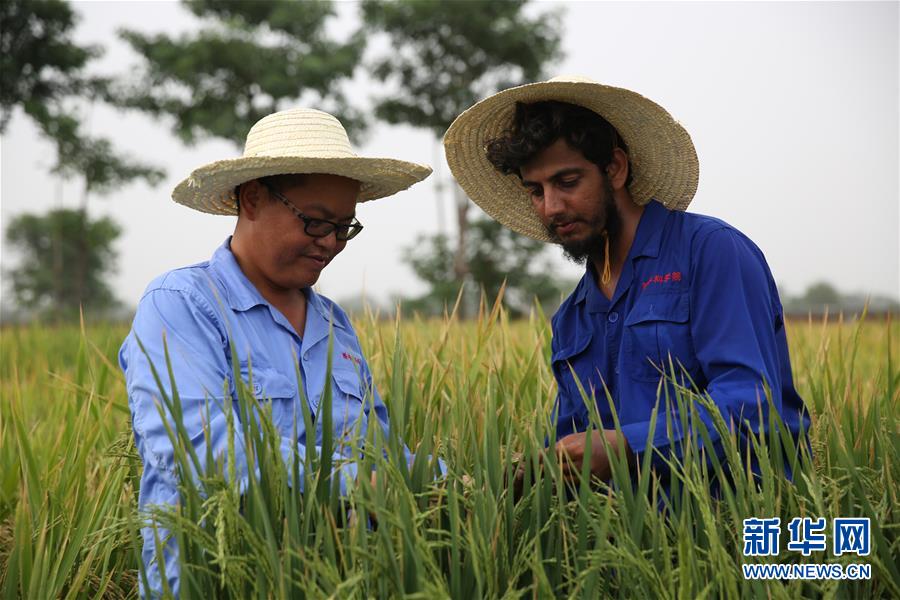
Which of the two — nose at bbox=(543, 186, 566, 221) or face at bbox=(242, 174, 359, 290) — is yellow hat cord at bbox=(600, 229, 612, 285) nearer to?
nose at bbox=(543, 186, 566, 221)

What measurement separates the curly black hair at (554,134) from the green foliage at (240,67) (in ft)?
53.2

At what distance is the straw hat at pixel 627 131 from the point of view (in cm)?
228

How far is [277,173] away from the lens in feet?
6.86

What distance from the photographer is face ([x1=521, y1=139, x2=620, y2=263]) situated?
7.27ft

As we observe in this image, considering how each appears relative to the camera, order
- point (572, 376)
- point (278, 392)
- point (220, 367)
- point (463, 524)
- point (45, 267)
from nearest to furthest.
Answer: point (463, 524)
point (220, 367)
point (278, 392)
point (572, 376)
point (45, 267)

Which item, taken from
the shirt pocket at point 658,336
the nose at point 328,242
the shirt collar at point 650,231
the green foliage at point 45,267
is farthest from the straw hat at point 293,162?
the green foliage at point 45,267

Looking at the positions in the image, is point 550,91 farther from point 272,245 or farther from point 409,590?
point 409,590

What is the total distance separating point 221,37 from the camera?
18.0 m

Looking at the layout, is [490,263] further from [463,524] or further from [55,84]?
[463,524]

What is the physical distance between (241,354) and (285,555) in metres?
0.62

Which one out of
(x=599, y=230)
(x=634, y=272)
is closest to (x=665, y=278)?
(x=634, y=272)

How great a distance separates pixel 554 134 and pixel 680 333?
0.63 meters

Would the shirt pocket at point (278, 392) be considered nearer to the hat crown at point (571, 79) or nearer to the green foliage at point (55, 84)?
the hat crown at point (571, 79)

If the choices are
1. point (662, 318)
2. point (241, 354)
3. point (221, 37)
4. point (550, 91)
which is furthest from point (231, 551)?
point (221, 37)
